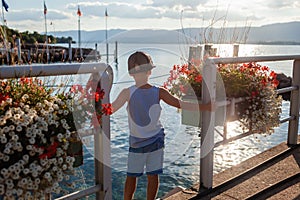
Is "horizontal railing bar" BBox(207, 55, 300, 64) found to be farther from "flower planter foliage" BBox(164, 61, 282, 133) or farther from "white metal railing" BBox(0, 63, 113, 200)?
"white metal railing" BBox(0, 63, 113, 200)

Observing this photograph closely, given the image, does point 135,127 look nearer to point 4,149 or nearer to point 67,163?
point 67,163

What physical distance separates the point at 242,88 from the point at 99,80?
146 centimetres

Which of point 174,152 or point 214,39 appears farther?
point 174,152

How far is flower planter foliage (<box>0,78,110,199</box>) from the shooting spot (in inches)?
57.7

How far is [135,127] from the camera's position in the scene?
2.30 metres

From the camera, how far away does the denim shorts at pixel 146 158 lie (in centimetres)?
234

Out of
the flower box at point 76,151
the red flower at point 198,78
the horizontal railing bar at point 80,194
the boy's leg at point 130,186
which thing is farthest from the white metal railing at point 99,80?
the red flower at point 198,78

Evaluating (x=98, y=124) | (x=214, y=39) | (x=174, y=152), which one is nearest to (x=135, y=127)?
(x=98, y=124)

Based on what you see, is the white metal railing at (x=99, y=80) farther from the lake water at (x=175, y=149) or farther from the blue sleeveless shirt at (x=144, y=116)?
the lake water at (x=175, y=149)

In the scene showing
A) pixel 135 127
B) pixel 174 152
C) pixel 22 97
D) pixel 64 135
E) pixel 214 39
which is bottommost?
pixel 174 152

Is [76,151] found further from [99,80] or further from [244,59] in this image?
[244,59]

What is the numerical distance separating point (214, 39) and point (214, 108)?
989mm

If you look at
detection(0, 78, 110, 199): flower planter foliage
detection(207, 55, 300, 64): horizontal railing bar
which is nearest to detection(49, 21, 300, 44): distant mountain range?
detection(207, 55, 300, 64): horizontal railing bar

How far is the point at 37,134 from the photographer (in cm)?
151
